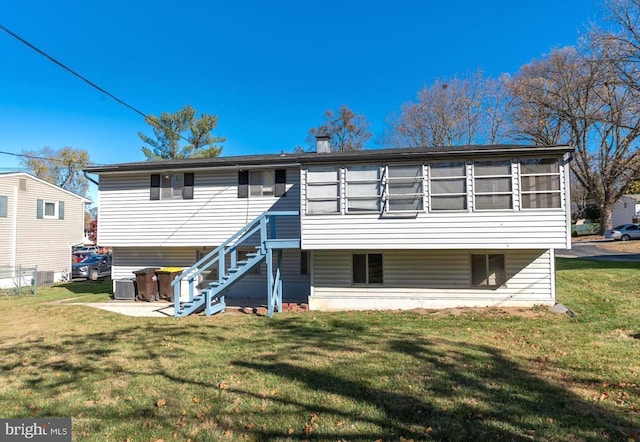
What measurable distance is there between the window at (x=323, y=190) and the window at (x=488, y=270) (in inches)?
165

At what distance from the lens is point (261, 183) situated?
43.2 ft

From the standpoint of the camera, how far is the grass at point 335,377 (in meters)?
3.84

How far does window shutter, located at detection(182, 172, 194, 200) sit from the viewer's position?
13508 millimetres

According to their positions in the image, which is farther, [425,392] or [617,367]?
[617,367]

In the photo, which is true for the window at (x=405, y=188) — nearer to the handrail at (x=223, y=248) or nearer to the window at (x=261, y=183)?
the handrail at (x=223, y=248)

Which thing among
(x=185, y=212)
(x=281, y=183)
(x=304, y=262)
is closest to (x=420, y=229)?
(x=304, y=262)

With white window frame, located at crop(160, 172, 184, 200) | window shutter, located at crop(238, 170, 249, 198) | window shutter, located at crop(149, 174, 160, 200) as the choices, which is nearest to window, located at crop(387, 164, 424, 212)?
window shutter, located at crop(238, 170, 249, 198)

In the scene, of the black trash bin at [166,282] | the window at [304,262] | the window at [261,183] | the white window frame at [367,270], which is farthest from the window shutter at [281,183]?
the black trash bin at [166,282]

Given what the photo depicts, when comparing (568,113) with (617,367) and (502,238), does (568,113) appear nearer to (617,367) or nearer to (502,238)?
(502,238)

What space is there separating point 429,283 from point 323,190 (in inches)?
158

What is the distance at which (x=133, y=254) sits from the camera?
1438 centimetres

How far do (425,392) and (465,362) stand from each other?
1.48 m

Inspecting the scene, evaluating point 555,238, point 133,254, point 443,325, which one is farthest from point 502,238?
point 133,254

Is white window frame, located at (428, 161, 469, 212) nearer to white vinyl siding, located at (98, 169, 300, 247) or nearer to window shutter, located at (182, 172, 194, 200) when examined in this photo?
white vinyl siding, located at (98, 169, 300, 247)
